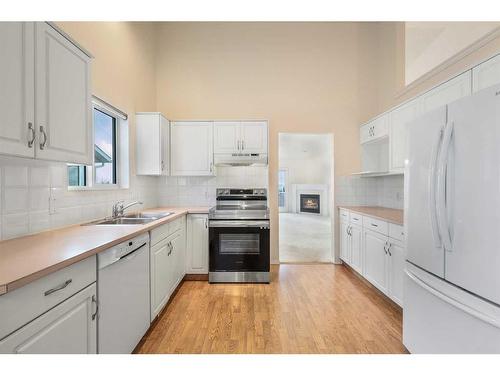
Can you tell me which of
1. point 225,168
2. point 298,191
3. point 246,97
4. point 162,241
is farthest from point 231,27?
point 298,191

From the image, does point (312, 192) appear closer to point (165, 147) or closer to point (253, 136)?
point (253, 136)

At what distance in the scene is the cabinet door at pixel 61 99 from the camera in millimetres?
1357

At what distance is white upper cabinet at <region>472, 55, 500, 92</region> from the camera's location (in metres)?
1.80

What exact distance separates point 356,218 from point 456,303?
2080 mm

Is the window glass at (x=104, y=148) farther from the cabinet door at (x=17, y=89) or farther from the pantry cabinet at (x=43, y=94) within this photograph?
the cabinet door at (x=17, y=89)

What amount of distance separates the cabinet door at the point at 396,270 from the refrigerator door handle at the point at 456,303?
712mm

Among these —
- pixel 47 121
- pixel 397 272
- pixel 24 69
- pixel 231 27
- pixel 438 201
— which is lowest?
pixel 397 272

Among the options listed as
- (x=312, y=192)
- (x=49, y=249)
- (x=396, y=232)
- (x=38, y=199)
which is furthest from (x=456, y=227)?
(x=312, y=192)

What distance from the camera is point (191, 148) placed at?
3760mm

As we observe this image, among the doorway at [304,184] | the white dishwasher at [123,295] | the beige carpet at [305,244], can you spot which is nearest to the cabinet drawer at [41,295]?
the white dishwasher at [123,295]

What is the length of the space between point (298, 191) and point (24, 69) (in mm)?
10627

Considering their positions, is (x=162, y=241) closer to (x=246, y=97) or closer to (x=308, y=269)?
(x=308, y=269)

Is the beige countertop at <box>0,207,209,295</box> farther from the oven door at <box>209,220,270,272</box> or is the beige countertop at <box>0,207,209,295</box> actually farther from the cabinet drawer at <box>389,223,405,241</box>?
the cabinet drawer at <box>389,223,405,241</box>

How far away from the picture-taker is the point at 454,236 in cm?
138
